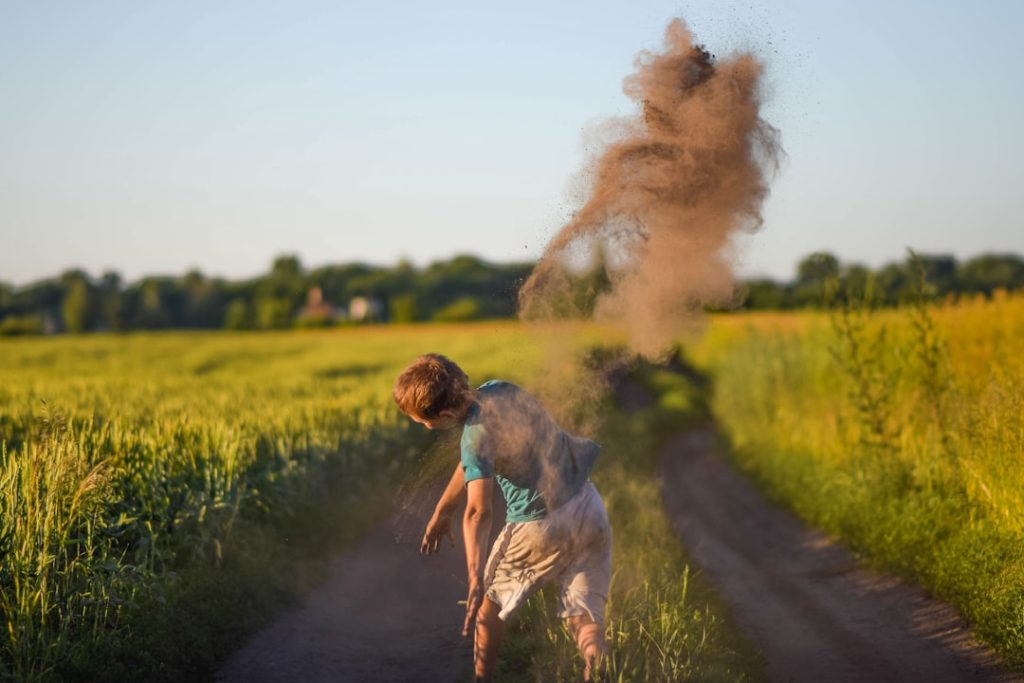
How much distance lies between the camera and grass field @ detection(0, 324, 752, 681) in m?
6.49

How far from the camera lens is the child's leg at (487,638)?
228 inches

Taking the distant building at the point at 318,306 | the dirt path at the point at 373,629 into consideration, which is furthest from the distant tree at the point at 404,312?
the dirt path at the point at 373,629

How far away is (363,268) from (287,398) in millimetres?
109603

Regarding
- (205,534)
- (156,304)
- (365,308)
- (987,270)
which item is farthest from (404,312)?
(205,534)

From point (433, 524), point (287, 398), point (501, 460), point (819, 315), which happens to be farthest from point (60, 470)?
point (819, 315)

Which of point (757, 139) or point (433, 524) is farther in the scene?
point (757, 139)

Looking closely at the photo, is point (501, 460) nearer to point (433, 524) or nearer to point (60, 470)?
point (433, 524)

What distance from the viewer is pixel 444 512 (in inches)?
229

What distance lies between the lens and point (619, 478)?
44.4 ft

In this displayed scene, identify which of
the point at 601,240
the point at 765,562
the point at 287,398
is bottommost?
the point at 765,562

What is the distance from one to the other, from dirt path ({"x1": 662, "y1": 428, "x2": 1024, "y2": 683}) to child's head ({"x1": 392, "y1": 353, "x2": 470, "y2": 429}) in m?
3.36

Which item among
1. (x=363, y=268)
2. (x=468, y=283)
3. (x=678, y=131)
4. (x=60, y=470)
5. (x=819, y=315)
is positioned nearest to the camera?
(x=60, y=470)

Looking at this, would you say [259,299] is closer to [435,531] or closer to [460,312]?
[460,312]

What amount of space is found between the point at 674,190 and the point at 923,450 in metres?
6.16
